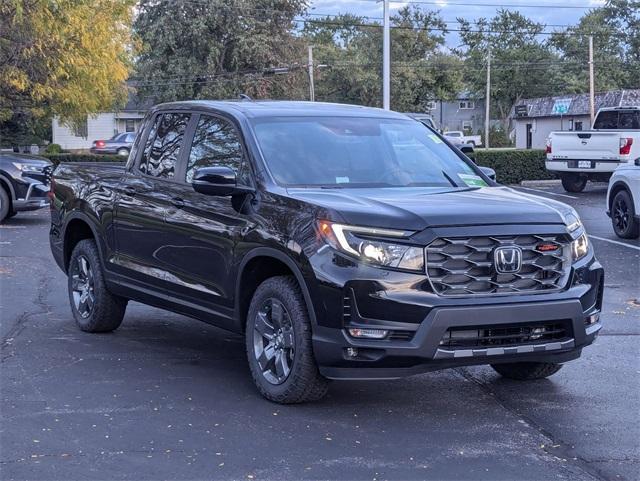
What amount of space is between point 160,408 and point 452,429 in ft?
5.82

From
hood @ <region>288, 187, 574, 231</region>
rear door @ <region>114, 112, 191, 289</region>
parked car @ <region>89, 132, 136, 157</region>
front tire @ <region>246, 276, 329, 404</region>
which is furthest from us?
parked car @ <region>89, 132, 136, 157</region>

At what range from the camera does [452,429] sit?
5.66 m

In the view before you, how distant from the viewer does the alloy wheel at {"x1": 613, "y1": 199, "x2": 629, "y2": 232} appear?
14945mm

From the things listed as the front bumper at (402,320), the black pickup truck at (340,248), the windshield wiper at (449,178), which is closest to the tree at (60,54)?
the black pickup truck at (340,248)

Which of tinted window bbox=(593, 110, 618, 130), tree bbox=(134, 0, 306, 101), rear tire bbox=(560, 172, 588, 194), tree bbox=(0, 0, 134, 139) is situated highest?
tree bbox=(134, 0, 306, 101)

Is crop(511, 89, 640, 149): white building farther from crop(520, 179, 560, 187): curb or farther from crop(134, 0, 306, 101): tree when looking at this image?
crop(520, 179, 560, 187): curb

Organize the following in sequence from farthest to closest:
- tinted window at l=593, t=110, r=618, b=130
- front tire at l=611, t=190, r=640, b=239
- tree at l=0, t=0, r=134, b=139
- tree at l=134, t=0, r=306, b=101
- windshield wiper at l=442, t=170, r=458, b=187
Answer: tree at l=134, t=0, r=306, b=101
tinted window at l=593, t=110, r=618, b=130
tree at l=0, t=0, r=134, b=139
front tire at l=611, t=190, r=640, b=239
windshield wiper at l=442, t=170, r=458, b=187

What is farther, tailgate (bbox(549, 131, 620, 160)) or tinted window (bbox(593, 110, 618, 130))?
tinted window (bbox(593, 110, 618, 130))

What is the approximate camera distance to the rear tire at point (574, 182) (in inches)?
979

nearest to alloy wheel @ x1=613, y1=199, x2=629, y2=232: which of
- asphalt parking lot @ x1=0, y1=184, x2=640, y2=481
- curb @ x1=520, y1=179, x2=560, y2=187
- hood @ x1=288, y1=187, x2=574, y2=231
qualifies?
asphalt parking lot @ x1=0, y1=184, x2=640, y2=481

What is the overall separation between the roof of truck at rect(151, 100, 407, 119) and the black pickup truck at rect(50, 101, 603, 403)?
0.9 inches

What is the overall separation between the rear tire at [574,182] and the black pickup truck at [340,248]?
18150mm

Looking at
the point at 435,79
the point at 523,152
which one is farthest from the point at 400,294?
the point at 435,79

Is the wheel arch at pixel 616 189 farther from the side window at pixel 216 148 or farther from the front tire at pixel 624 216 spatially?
the side window at pixel 216 148
